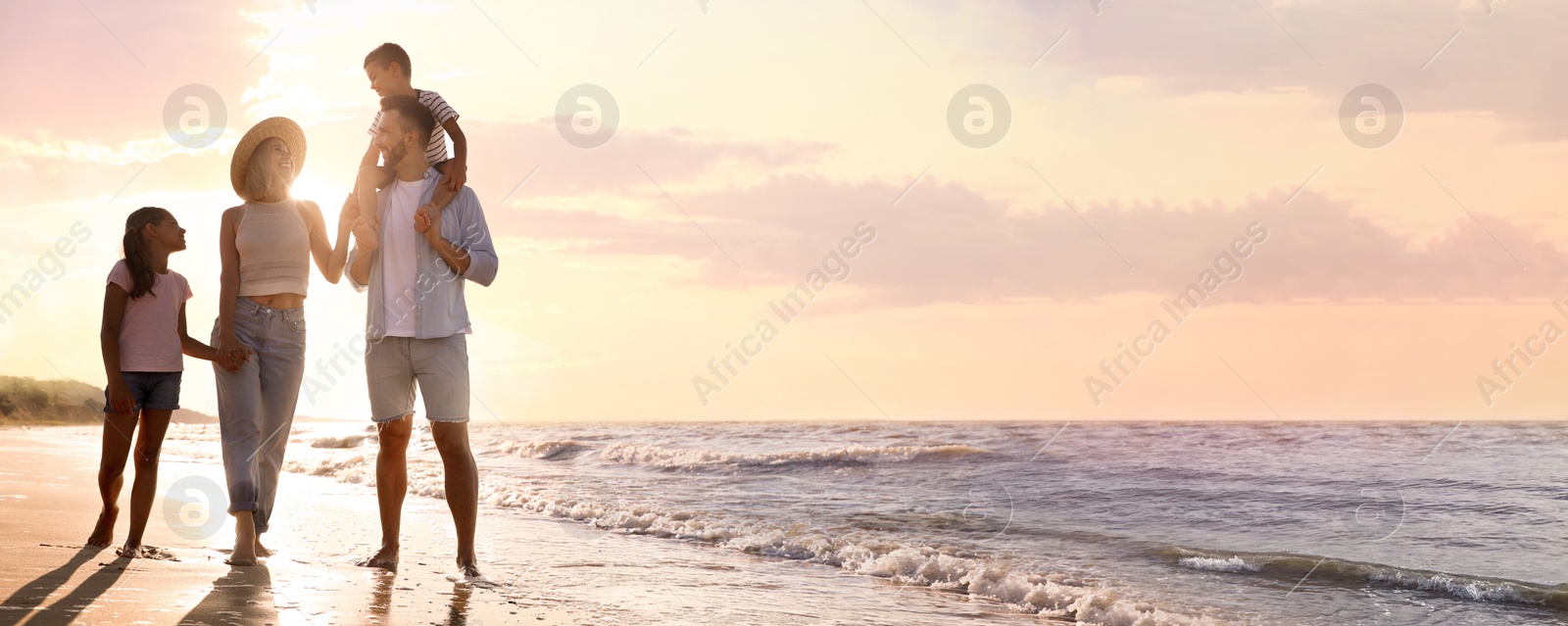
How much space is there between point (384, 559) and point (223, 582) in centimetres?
73

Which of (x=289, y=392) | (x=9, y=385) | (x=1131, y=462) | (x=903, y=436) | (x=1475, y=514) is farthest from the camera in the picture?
(x=9, y=385)

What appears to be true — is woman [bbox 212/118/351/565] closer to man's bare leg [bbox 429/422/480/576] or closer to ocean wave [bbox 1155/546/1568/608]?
man's bare leg [bbox 429/422/480/576]

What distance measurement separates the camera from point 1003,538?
6668 mm

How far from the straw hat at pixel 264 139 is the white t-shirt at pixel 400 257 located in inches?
20.1

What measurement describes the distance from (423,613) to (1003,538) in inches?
182

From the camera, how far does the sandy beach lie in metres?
2.66

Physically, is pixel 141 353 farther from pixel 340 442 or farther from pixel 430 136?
pixel 340 442

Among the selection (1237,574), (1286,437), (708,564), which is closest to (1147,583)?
(1237,574)

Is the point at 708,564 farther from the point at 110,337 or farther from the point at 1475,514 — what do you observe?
the point at 1475,514

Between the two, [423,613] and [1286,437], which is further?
[1286,437]

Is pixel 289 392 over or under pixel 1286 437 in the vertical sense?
under

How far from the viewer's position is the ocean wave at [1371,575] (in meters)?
→ 5.61

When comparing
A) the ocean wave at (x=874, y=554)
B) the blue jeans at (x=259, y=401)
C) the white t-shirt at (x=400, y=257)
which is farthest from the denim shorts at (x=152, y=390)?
the ocean wave at (x=874, y=554)

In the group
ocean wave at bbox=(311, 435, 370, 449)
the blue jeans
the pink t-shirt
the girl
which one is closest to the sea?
the blue jeans
